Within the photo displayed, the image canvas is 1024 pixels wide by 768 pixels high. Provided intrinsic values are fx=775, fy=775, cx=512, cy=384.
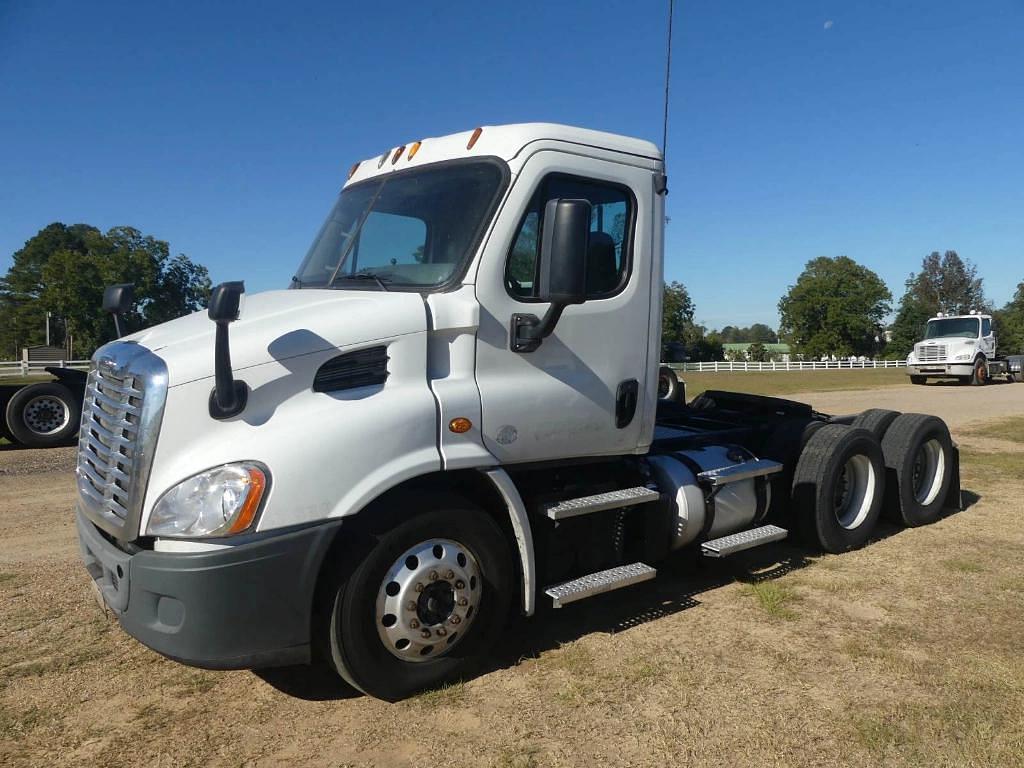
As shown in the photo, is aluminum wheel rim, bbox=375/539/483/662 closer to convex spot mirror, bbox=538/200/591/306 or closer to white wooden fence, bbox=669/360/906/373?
convex spot mirror, bbox=538/200/591/306

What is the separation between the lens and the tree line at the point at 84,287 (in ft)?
194

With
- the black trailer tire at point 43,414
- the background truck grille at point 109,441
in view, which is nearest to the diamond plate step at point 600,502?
the background truck grille at point 109,441

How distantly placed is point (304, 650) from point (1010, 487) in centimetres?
842

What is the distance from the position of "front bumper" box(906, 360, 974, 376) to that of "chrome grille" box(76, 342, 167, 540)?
29.9 metres

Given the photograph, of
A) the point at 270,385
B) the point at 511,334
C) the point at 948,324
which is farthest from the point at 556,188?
the point at 948,324

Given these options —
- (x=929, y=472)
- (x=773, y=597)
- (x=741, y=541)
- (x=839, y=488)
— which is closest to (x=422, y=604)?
(x=741, y=541)

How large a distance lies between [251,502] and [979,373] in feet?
101

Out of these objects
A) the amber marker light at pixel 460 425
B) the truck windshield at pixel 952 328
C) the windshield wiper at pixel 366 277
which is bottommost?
the amber marker light at pixel 460 425

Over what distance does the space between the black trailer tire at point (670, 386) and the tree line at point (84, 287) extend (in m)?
46.0

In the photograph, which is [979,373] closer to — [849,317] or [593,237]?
[593,237]

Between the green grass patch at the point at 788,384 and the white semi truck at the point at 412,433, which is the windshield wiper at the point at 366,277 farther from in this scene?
the green grass patch at the point at 788,384

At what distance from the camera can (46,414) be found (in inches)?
472

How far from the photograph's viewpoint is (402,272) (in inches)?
163

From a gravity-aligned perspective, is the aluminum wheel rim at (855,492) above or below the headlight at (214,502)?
below
